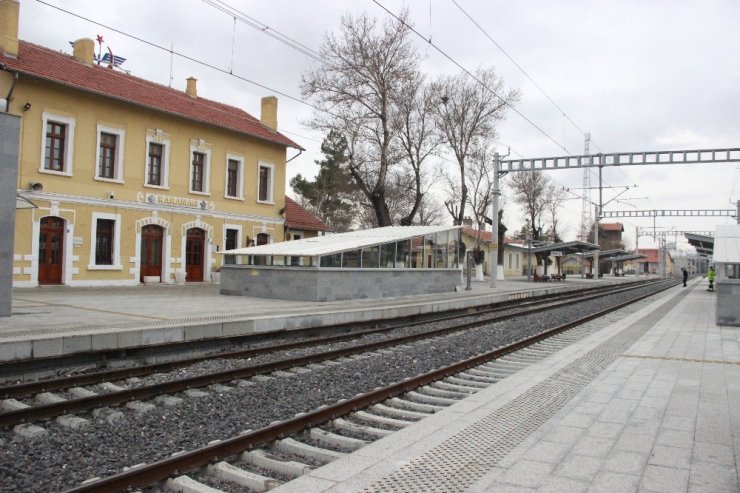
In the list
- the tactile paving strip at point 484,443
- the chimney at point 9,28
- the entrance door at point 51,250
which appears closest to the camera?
the tactile paving strip at point 484,443

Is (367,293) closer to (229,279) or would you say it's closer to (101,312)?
(229,279)

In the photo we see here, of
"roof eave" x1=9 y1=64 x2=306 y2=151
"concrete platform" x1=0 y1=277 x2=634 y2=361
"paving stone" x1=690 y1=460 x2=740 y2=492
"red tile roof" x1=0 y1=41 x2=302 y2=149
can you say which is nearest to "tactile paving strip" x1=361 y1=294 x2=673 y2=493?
"paving stone" x1=690 y1=460 x2=740 y2=492

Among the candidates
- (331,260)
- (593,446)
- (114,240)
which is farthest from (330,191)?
(593,446)

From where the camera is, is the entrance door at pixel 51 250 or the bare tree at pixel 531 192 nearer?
the entrance door at pixel 51 250

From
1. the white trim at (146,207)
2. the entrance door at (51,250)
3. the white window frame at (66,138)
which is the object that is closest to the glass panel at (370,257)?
the white trim at (146,207)

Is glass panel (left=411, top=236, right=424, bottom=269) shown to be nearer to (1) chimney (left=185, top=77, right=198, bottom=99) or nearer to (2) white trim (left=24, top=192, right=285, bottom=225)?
(2) white trim (left=24, top=192, right=285, bottom=225)

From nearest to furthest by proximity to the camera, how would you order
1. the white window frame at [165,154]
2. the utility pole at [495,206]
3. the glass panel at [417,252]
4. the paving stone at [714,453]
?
the paving stone at [714,453] < the glass panel at [417,252] < the white window frame at [165,154] < the utility pole at [495,206]

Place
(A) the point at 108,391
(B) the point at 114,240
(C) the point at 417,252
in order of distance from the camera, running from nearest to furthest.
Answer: (A) the point at 108,391 → (B) the point at 114,240 → (C) the point at 417,252

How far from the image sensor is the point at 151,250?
25688 millimetres

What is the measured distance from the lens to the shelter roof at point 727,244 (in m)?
15.3

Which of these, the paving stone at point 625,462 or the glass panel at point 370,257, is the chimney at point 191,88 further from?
the paving stone at point 625,462

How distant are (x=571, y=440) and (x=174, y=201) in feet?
79.6

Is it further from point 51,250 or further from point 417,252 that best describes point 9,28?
point 417,252

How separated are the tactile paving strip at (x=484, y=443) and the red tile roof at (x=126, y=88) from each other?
20917 mm
